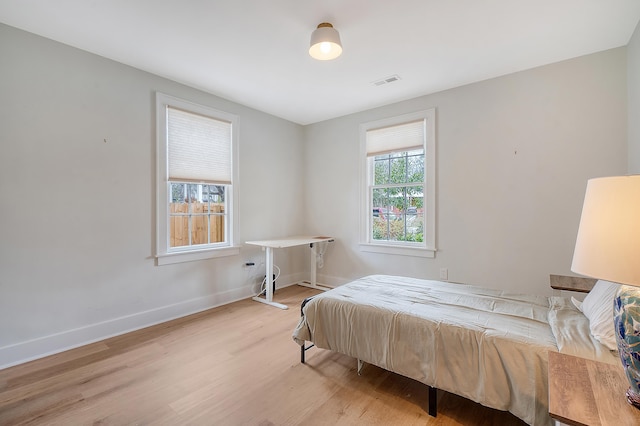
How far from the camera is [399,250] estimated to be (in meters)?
3.72

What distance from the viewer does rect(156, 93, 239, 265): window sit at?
306 cm

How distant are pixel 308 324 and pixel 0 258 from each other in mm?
2423

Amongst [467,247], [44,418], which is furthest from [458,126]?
[44,418]

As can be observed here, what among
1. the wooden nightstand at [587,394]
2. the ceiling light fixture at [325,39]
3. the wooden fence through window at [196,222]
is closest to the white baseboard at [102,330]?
the wooden fence through window at [196,222]

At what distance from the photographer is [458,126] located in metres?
3.27

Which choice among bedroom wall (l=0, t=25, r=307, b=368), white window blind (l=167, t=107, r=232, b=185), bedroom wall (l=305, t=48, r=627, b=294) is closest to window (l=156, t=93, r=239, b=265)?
white window blind (l=167, t=107, r=232, b=185)

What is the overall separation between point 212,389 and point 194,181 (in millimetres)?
2225

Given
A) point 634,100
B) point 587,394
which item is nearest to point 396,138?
point 634,100

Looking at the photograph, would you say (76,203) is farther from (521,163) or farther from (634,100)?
(634,100)

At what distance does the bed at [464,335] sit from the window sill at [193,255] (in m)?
1.74

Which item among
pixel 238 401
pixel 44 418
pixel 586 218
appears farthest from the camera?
pixel 238 401

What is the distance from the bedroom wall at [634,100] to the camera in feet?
7.22

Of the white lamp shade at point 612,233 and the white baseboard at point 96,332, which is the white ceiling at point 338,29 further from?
the white baseboard at point 96,332

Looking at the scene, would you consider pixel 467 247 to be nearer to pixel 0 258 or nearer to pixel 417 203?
pixel 417 203
